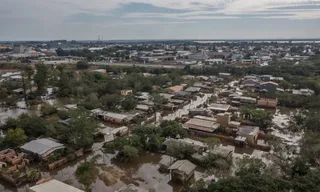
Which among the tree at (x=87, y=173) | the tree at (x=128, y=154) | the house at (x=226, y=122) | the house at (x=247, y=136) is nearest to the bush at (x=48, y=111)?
the tree at (x=87, y=173)

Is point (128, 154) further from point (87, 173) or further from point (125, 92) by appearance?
point (125, 92)

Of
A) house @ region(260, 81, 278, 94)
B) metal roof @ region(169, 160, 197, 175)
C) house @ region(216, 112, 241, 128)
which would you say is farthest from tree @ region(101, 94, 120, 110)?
house @ region(260, 81, 278, 94)

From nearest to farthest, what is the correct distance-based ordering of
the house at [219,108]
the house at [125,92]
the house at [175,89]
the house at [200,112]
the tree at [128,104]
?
the house at [200,112] → the house at [219,108] → the tree at [128,104] → the house at [125,92] → the house at [175,89]

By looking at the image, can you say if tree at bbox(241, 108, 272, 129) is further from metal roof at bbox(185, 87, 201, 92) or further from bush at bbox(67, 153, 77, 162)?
bush at bbox(67, 153, 77, 162)

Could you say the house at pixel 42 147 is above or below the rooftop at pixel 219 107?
below

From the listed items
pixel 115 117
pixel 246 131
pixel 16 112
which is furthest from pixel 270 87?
pixel 16 112

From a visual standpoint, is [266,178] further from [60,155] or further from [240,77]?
[240,77]

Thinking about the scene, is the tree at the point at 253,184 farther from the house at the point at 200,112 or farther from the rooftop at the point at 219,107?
the rooftop at the point at 219,107
